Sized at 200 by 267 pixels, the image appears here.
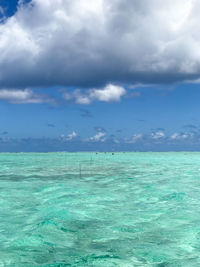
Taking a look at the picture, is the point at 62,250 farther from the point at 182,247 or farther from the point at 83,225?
the point at 182,247

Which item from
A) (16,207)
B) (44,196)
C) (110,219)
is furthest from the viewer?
(44,196)

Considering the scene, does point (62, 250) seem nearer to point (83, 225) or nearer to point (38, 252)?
point (38, 252)

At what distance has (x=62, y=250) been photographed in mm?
9070

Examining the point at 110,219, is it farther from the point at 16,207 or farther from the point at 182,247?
the point at 16,207

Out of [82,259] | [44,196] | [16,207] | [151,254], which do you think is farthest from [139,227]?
[44,196]

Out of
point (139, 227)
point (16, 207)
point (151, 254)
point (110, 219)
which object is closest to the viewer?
point (151, 254)

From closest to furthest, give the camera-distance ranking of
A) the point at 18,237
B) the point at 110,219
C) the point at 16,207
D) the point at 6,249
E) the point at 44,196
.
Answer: the point at 6,249
the point at 18,237
the point at 110,219
the point at 16,207
the point at 44,196

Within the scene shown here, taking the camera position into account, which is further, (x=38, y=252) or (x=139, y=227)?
(x=139, y=227)

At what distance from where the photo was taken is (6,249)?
30.0ft

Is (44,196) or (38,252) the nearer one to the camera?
(38,252)

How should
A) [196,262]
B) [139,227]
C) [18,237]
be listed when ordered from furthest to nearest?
[139,227] < [18,237] < [196,262]

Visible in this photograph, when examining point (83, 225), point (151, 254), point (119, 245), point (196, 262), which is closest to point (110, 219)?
point (83, 225)

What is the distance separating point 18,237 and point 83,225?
2.68 metres

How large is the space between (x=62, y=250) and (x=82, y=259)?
112 cm
